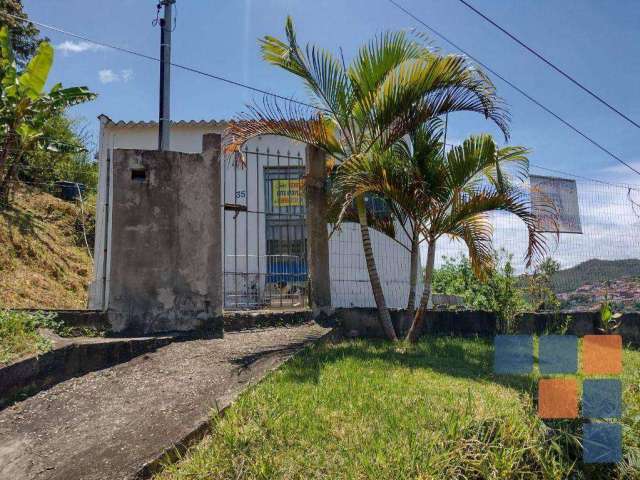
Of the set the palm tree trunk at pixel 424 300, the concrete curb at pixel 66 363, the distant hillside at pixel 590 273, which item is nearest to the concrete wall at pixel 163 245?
the concrete curb at pixel 66 363

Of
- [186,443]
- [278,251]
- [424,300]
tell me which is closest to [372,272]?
[424,300]

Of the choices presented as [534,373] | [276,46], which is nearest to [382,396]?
[534,373]

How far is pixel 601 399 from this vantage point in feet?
12.0

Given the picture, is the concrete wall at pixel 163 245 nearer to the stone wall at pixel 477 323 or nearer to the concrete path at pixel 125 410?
the concrete path at pixel 125 410

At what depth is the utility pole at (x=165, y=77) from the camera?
7623 mm

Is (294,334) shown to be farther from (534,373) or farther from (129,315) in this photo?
(534,373)

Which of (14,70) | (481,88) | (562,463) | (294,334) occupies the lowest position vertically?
(562,463)

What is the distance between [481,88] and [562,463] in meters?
4.17

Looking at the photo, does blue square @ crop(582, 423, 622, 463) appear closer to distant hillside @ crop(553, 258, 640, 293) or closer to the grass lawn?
the grass lawn

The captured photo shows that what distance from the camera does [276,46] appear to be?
618 centimetres

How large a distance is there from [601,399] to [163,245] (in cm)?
429

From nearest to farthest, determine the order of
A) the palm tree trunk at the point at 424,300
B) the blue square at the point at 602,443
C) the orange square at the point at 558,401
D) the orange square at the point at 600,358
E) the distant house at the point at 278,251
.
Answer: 1. the blue square at the point at 602,443
2. the orange square at the point at 558,401
3. the orange square at the point at 600,358
4. the palm tree trunk at the point at 424,300
5. the distant house at the point at 278,251

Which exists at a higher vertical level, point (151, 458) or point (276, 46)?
point (276, 46)

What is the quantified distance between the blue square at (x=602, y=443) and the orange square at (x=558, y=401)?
171 mm
